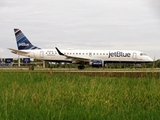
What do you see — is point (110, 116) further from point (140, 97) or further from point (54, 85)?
point (54, 85)

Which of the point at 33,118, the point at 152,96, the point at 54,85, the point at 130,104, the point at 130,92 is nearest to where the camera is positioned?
the point at 33,118

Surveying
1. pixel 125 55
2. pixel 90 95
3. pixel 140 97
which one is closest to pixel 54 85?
pixel 90 95

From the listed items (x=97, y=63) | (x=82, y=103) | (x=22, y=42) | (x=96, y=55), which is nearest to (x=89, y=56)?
(x=96, y=55)

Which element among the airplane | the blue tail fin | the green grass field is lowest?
the green grass field

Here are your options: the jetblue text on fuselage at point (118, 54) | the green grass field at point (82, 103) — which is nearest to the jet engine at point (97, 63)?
the jetblue text on fuselage at point (118, 54)

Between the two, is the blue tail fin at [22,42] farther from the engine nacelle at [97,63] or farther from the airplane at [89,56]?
the engine nacelle at [97,63]

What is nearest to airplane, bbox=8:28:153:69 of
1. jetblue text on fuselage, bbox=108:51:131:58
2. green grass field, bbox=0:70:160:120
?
jetblue text on fuselage, bbox=108:51:131:58

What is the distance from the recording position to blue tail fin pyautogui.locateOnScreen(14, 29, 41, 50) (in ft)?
168

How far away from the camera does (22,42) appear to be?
52.2 m

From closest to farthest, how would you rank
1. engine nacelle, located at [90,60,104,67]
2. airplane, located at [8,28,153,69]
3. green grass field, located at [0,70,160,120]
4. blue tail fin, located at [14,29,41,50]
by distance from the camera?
green grass field, located at [0,70,160,120] → engine nacelle, located at [90,60,104,67] → airplane, located at [8,28,153,69] → blue tail fin, located at [14,29,41,50]

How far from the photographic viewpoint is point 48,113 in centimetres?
588

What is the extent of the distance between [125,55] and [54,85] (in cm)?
3562

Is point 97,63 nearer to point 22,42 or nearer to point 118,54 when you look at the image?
point 118,54

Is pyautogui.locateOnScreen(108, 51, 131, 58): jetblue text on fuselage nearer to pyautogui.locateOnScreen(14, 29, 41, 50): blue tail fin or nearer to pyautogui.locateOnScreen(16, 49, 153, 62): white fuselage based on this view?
pyautogui.locateOnScreen(16, 49, 153, 62): white fuselage
